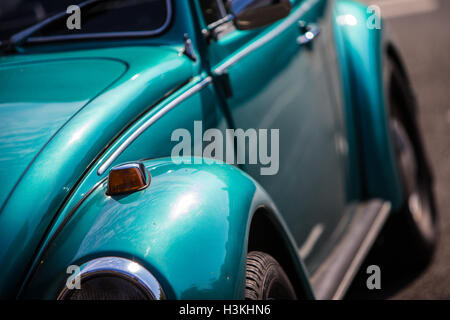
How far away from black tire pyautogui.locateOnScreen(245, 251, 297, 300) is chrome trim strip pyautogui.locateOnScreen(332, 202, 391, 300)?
0.51 metres

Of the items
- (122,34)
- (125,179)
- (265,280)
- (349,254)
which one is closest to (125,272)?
(125,179)

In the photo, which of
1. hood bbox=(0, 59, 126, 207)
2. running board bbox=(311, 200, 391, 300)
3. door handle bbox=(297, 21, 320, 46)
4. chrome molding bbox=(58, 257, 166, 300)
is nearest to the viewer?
chrome molding bbox=(58, 257, 166, 300)

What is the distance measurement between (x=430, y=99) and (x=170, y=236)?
14.1 ft

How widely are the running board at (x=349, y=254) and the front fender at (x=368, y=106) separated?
0.35 ft

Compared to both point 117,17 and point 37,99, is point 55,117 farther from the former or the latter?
point 117,17

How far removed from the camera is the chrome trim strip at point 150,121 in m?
1.59

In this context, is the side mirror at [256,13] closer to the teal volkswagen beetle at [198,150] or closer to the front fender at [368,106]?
the teal volkswagen beetle at [198,150]

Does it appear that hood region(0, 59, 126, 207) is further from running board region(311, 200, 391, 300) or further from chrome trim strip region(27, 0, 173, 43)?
running board region(311, 200, 391, 300)

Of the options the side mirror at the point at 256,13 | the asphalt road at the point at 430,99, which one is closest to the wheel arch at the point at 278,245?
the side mirror at the point at 256,13

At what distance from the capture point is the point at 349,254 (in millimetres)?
2480

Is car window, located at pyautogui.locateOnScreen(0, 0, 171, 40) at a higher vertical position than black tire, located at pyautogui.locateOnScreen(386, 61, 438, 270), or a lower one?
higher

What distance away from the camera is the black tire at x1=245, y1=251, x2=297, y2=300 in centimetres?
158

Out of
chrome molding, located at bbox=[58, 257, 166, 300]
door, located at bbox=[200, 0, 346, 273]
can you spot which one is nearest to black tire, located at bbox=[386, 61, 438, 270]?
door, located at bbox=[200, 0, 346, 273]

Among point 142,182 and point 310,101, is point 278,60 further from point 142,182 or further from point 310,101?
point 142,182
